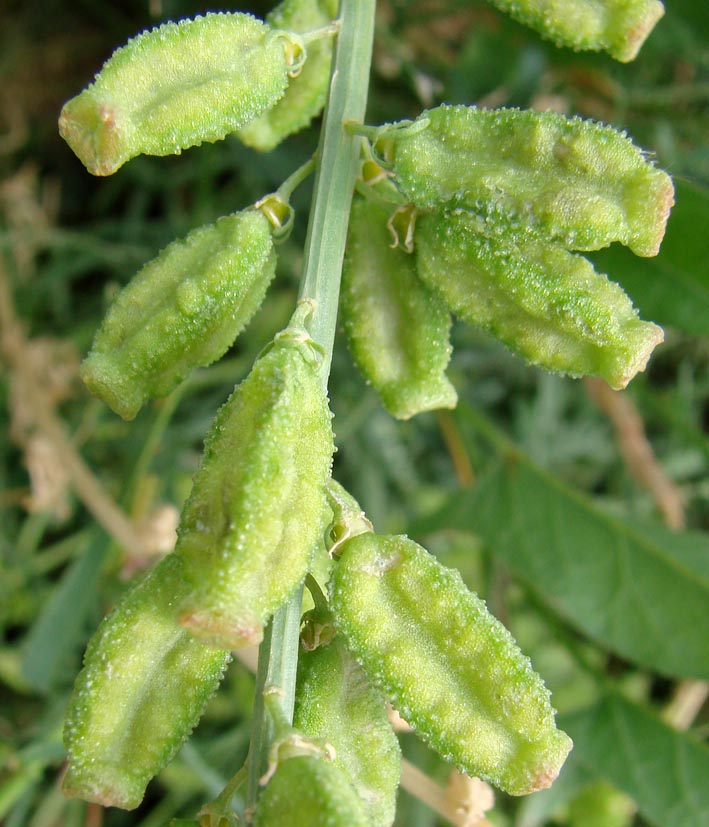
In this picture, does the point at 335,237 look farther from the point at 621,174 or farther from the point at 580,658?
the point at 580,658

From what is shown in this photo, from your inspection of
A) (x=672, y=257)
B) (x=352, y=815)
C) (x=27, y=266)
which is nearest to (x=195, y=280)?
(x=352, y=815)

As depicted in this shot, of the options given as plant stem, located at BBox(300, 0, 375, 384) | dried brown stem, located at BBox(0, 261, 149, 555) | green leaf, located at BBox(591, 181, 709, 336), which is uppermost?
plant stem, located at BBox(300, 0, 375, 384)

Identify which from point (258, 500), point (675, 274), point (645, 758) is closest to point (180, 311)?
point (258, 500)

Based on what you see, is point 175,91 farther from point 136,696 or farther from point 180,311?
point 136,696

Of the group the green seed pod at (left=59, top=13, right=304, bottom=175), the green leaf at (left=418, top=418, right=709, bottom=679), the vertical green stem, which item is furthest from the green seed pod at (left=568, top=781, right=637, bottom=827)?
the green seed pod at (left=59, top=13, right=304, bottom=175)

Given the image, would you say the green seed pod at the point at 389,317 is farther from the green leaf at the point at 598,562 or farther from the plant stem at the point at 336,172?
the green leaf at the point at 598,562

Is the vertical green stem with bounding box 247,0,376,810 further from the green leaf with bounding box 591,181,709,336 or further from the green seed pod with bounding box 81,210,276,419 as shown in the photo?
the green leaf with bounding box 591,181,709,336
